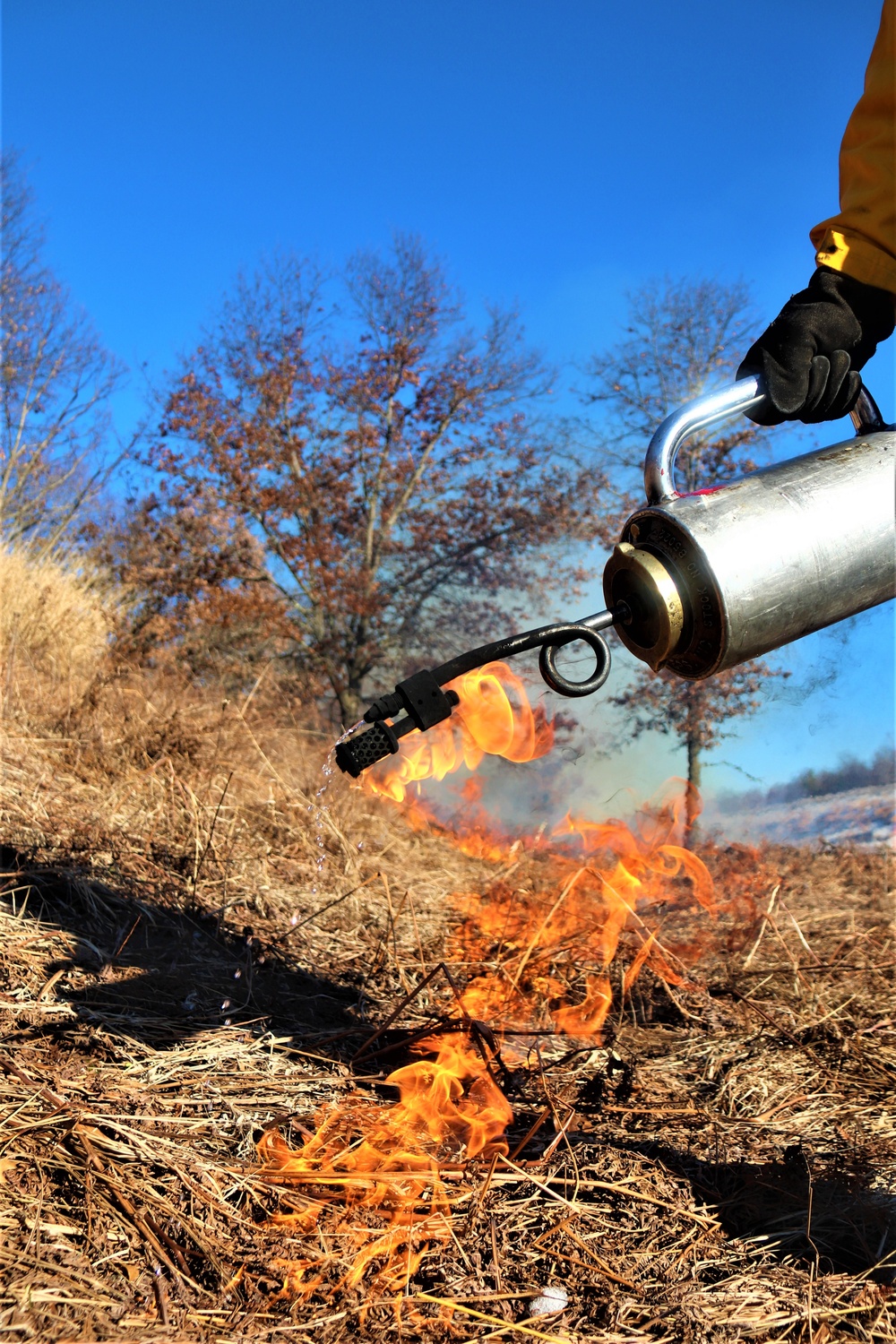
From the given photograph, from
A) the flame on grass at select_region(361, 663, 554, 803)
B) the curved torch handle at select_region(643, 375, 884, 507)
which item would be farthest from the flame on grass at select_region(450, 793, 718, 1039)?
the curved torch handle at select_region(643, 375, 884, 507)

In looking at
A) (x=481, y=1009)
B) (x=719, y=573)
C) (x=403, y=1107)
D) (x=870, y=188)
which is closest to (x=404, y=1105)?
(x=403, y=1107)

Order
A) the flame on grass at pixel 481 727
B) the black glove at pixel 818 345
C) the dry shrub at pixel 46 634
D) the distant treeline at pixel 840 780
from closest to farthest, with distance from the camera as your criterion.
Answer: the black glove at pixel 818 345 → the flame on grass at pixel 481 727 → the dry shrub at pixel 46 634 → the distant treeline at pixel 840 780

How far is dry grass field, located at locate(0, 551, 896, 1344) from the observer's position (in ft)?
5.12

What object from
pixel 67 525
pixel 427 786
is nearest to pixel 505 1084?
pixel 427 786

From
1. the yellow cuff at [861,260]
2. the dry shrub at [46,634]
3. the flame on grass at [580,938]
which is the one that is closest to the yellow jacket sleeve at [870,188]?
the yellow cuff at [861,260]

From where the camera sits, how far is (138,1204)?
5.41 feet

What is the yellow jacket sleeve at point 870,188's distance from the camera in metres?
1.78

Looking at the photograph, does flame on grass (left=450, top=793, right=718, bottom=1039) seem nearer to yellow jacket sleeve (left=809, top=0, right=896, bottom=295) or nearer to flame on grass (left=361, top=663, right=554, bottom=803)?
flame on grass (left=361, top=663, right=554, bottom=803)

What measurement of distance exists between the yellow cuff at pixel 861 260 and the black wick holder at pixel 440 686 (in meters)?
0.90

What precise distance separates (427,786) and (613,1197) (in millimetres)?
5523

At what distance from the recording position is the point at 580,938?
3287mm

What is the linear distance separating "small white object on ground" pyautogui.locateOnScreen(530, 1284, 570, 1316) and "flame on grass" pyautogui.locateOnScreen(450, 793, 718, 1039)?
1.10 metres

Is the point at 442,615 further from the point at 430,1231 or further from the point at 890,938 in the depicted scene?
the point at 430,1231

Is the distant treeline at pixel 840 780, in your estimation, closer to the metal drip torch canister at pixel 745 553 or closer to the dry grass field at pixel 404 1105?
the dry grass field at pixel 404 1105
